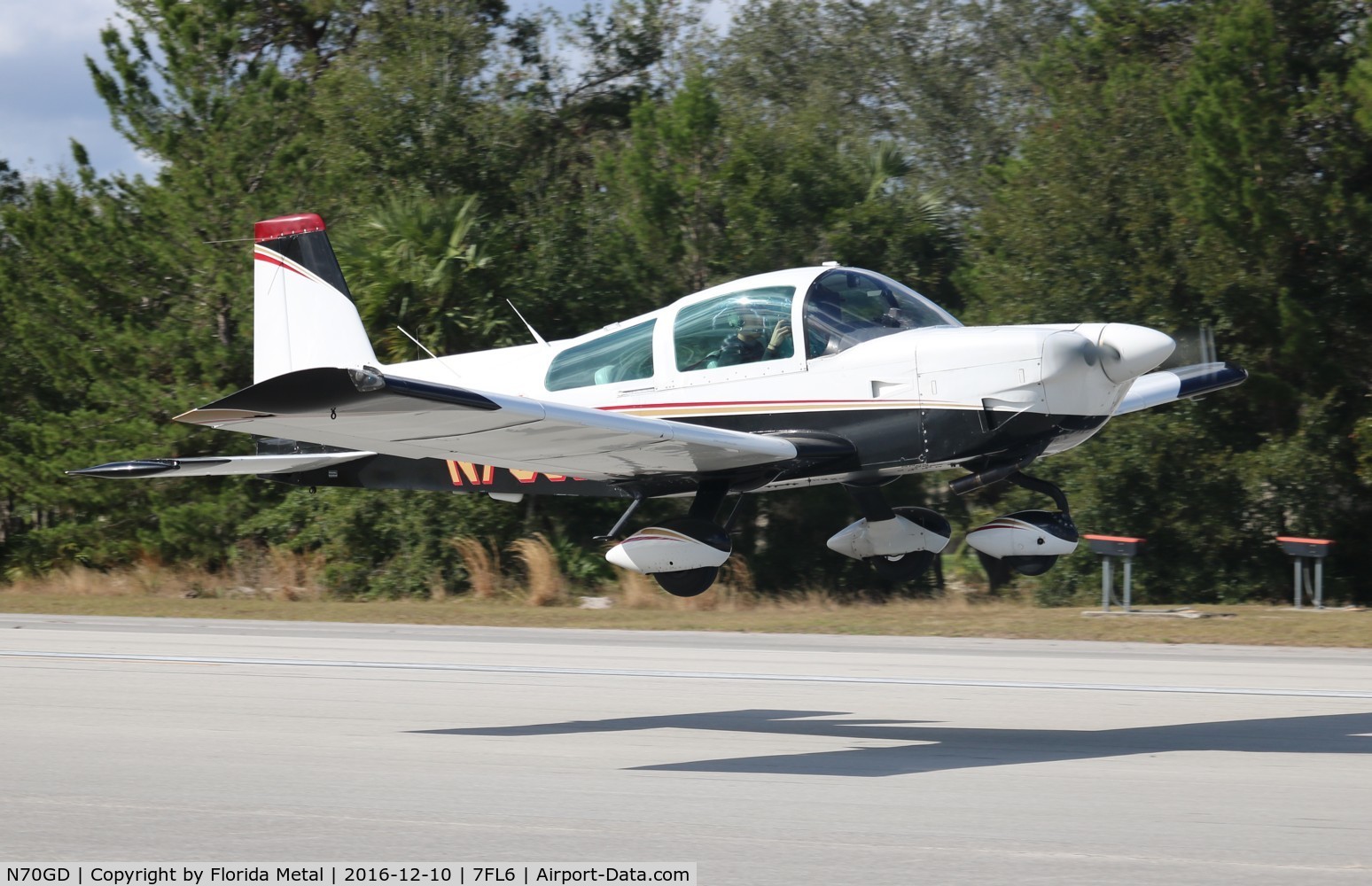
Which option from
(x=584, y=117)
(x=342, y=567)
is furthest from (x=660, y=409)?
(x=584, y=117)

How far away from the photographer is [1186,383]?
10.7 metres

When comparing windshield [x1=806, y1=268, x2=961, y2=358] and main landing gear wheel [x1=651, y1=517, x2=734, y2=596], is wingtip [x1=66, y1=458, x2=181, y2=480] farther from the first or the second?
windshield [x1=806, y1=268, x2=961, y2=358]

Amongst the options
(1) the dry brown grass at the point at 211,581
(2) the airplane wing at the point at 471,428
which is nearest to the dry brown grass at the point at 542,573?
(1) the dry brown grass at the point at 211,581

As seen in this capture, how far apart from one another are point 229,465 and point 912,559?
5239mm

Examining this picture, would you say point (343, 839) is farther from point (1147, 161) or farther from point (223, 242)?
point (223, 242)

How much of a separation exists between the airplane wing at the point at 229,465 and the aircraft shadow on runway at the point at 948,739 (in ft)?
8.48

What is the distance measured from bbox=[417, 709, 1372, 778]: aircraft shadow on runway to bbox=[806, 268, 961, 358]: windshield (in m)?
2.60

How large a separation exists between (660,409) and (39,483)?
2269cm

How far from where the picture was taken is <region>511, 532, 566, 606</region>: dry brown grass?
22266 mm

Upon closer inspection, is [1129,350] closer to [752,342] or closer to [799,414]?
[799,414]

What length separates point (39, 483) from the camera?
1102 inches

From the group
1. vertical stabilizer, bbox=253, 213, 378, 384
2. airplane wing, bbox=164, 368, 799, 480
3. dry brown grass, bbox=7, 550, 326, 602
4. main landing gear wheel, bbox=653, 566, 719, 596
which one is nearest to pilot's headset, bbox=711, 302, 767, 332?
airplane wing, bbox=164, 368, 799, 480
